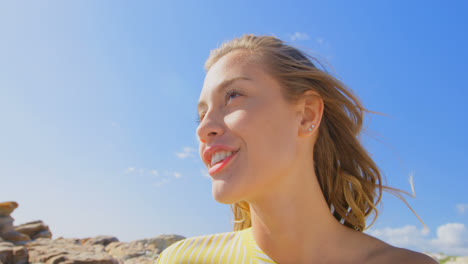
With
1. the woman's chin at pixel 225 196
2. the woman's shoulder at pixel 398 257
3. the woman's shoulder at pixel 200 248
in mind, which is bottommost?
the woman's shoulder at pixel 200 248

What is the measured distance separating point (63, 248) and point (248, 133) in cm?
874

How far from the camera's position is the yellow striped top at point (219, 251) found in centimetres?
249

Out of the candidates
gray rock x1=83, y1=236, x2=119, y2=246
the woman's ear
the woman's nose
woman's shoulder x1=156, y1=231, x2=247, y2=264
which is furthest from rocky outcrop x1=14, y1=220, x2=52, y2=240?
the woman's ear

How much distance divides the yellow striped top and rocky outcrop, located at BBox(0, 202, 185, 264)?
5844mm

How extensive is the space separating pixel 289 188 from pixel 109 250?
1251 centimetres

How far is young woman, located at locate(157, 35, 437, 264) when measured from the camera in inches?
85.7

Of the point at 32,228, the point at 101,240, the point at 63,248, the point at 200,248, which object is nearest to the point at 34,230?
the point at 32,228

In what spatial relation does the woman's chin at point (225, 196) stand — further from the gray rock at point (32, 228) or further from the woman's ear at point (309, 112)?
the gray rock at point (32, 228)

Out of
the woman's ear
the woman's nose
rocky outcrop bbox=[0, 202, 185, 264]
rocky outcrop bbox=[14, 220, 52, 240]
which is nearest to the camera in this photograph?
the woman's nose

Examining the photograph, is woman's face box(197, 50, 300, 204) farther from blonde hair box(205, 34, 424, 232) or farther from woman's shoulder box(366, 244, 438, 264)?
woman's shoulder box(366, 244, 438, 264)

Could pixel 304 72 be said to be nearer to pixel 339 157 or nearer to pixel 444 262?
pixel 339 157

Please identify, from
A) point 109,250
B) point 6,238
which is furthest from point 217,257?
point 6,238

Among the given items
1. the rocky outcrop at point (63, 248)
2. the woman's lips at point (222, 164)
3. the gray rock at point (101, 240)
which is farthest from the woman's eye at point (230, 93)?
the gray rock at point (101, 240)

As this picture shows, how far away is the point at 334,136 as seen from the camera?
9.39 ft
